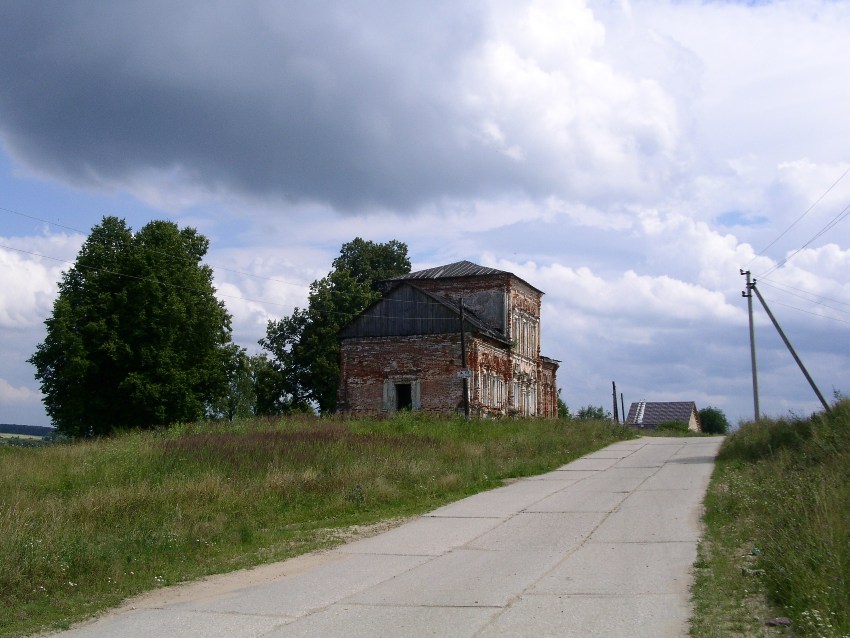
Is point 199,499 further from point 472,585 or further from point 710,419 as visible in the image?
point 710,419

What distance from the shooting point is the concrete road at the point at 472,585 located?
23.7ft

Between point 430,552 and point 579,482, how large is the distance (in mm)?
9193

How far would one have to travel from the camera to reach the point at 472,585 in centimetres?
883

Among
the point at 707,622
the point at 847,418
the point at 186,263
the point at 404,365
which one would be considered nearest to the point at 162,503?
A: the point at 707,622

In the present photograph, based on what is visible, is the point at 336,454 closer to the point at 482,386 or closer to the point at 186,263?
the point at 482,386

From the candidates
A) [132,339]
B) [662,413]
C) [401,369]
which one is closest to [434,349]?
[401,369]

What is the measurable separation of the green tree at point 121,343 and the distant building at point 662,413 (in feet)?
195

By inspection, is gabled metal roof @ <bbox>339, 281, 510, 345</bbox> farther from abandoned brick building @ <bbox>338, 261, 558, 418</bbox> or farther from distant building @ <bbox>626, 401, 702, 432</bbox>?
distant building @ <bbox>626, 401, 702, 432</bbox>

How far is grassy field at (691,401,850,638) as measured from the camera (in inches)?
269

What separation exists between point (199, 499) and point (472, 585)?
673 cm

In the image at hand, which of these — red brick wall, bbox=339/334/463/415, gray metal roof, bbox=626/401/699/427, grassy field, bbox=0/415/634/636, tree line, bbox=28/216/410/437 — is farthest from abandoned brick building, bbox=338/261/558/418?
gray metal roof, bbox=626/401/699/427

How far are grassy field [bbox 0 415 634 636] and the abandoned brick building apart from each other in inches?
632

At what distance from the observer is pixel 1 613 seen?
26.6 feet

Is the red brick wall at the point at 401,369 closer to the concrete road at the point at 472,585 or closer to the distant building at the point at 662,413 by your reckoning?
the concrete road at the point at 472,585
